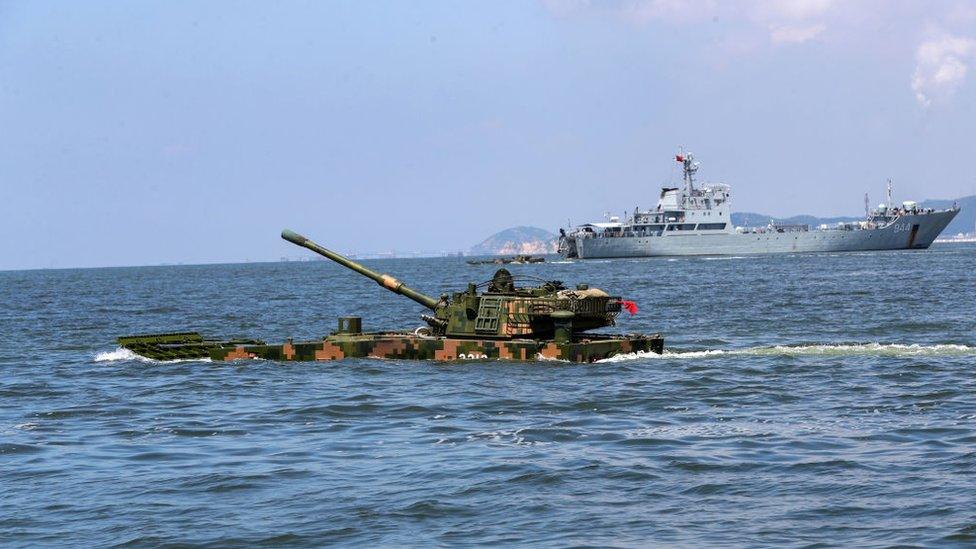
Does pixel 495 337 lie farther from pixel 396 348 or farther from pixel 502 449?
pixel 502 449

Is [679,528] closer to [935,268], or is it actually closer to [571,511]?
[571,511]

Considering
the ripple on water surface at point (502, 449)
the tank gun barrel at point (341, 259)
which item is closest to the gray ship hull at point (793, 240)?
the ripple on water surface at point (502, 449)

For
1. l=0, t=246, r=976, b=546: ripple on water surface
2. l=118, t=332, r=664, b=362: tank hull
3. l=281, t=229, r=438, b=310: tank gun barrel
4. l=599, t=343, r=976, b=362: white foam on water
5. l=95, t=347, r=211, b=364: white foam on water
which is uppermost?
l=281, t=229, r=438, b=310: tank gun barrel

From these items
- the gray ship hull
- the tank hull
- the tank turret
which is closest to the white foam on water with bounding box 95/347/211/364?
the tank hull

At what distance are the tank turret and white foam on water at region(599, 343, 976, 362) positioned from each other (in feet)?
4.02

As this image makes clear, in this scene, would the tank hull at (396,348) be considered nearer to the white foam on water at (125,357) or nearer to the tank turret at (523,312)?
the white foam on water at (125,357)

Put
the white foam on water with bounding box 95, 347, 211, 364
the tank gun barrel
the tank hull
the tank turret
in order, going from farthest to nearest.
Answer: the tank gun barrel < the white foam on water with bounding box 95, 347, 211, 364 < the tank turret < the tank hull

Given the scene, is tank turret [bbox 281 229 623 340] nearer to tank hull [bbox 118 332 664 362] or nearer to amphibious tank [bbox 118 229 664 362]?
amphibious tank [bbox 118 229 664 362]

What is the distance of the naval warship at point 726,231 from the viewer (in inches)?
5630

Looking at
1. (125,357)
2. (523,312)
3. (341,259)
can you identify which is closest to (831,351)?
(523,312)

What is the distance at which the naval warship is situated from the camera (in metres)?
143

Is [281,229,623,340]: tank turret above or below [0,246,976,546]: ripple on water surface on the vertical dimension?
above

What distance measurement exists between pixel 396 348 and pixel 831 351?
10.8 meters

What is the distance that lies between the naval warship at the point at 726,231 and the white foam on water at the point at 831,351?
115 m
